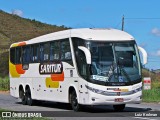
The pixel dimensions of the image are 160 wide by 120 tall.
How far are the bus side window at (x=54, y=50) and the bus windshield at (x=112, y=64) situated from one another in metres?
2.33

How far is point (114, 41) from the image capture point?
2098cm

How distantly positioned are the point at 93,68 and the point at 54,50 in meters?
3.64

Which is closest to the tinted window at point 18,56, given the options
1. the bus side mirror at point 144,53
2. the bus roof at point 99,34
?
the bus roof at point 99,34

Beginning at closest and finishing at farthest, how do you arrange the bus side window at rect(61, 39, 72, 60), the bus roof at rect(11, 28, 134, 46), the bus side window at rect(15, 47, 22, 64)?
the bus roof at rect(11, 28, 134, 46) < the bus side window at rect(61, 39, 72, 60) < the bus side window at rect(15, 47, 22, 64)

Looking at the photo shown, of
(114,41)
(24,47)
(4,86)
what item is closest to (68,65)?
(114,41)

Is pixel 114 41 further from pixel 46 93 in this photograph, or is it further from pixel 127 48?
pixel 46 93

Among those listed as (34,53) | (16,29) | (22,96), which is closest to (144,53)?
(34,53)

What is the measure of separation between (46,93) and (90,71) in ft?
16.3

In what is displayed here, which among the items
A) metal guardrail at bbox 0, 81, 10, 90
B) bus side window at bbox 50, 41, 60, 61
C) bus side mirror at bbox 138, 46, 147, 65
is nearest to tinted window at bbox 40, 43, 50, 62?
bus side window at bbox 50, 41, 60, 61

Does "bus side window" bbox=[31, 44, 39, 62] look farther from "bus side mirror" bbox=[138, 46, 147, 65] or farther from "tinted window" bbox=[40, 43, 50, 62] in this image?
"bus side mirror" bbox=[138, 46, 147, 65]

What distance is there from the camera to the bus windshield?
66.6 feet

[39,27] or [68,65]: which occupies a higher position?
[39,27]

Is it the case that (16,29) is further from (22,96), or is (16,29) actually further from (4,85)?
(22,96)

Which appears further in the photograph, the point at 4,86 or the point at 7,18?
the point at 7,18
